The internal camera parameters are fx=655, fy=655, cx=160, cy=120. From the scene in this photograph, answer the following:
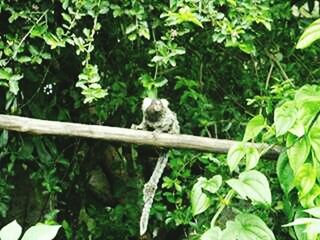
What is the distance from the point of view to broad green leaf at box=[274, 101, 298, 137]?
1004 mm

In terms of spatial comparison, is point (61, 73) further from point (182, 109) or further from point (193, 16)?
point (193, 16)

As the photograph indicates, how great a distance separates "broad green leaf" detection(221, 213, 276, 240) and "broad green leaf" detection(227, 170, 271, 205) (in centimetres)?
4

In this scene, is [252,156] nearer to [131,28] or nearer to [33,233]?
[33,233]

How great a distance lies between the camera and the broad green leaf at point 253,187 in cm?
98

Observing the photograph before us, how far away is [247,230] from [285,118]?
183mm

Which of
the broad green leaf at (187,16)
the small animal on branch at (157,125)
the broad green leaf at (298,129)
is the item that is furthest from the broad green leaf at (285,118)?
the broad green leaf at (187,16)

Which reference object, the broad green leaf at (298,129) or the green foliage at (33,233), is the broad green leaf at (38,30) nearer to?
the broad green leaf at (298,129)

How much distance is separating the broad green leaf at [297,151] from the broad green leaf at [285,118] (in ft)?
0.08

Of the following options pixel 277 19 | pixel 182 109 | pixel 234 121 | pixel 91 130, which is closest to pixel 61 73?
pixel 182 109

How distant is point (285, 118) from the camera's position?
1018 millimetres

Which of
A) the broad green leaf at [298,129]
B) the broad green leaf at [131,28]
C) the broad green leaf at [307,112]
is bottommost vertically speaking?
the broad green leaf at [131,28]

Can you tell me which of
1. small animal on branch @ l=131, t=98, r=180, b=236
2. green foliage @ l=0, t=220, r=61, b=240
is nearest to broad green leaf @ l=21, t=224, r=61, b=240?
green foliage @ l=0, t=220, r=61, b=240

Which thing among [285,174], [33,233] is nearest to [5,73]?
[285,174]

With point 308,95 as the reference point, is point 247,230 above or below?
below
